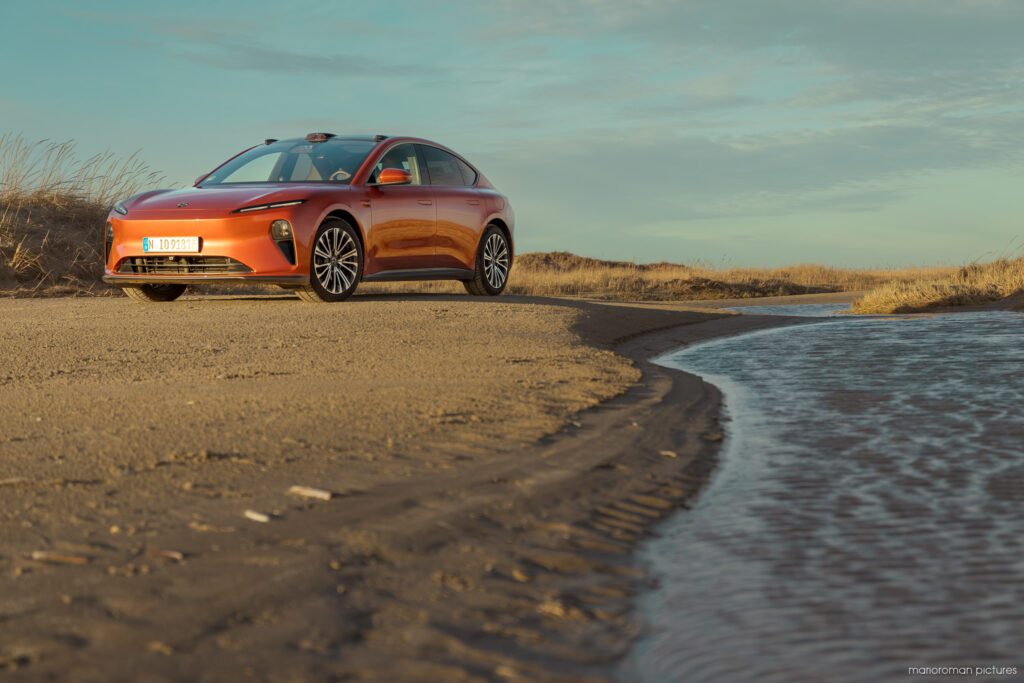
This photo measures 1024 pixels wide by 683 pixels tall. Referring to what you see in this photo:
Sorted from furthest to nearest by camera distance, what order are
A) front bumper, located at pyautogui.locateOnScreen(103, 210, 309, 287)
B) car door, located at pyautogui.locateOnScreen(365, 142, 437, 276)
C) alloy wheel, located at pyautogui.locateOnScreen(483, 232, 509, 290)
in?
alloy wheel, located at pyautogui.locateOnScreen(483, 232, 509, 290) → car door, located at pyautogui.locateOnScreen(365, 142, 437, 276) → front bumper, located at pyautogui.locateOnScreen(103, 210, 309, 287)

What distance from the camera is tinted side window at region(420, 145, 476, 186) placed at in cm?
1321

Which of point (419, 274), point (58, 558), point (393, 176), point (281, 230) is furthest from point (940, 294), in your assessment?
point (58, 558)

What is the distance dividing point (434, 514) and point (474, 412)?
73.9 inches

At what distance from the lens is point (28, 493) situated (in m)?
4.16

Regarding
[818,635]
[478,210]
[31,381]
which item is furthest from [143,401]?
[478,210]

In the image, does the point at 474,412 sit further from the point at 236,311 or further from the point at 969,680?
the point at 236,311

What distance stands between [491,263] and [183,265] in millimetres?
3994

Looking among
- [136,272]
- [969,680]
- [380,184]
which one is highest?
[380,184]

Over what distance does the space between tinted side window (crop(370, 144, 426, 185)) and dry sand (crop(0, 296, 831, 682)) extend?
182 inches

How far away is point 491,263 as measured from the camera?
14.0 m

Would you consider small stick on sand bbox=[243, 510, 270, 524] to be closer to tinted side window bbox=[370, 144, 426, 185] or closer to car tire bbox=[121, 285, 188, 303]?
tinted side window bbox=[370, 144, 426, 185]

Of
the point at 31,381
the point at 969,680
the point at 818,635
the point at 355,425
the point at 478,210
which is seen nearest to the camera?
the point at 969,680

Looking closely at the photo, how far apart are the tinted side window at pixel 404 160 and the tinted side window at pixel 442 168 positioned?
0.17 metres
